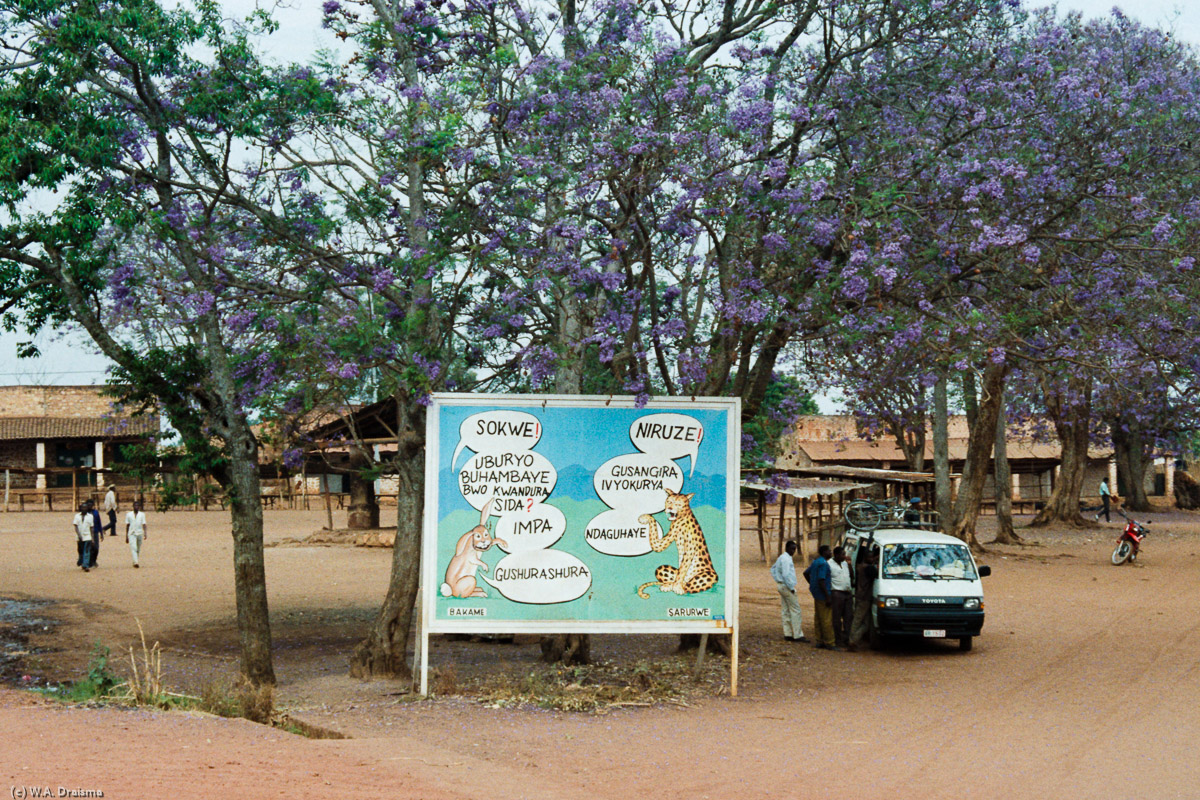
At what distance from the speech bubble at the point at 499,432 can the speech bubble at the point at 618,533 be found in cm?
108

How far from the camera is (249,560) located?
1343 cm

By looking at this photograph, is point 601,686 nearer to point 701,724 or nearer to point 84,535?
point 701,724

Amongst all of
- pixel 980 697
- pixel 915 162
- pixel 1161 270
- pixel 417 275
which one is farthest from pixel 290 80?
pixel 1161 270

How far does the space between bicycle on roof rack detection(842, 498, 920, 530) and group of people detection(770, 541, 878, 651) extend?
3.43 meters

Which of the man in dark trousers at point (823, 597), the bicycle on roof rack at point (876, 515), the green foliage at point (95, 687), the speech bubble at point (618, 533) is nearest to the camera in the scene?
the green foliage at point (95, 687)

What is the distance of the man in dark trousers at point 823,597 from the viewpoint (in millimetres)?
15781

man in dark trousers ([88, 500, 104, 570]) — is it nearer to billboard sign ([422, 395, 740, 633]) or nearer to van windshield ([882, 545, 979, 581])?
billboard sign ([422, 395, 740, 633])

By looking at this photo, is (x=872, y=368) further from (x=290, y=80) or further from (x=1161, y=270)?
(x=290, y=80)

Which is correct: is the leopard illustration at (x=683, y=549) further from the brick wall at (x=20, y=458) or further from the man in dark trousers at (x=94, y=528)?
the brick wall at (x=20, y=458)

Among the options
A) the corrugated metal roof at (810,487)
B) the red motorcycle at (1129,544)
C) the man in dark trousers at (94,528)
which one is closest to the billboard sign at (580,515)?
the corrugated metal roof at (810,487)

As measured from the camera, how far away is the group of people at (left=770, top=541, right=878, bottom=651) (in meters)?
15.8

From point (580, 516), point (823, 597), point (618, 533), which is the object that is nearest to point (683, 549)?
point (618, 533)

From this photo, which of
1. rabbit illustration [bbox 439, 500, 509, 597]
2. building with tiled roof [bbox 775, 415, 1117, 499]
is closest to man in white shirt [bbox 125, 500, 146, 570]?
rabbit illustration [bbox 439, 500, 509, 597]

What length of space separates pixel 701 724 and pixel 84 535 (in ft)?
56.7
